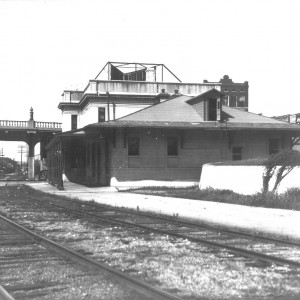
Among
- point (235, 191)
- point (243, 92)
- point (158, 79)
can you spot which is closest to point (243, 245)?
point (235, 191)

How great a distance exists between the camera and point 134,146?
3059 cm

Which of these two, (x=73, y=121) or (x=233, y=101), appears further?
(x=233, y=101)

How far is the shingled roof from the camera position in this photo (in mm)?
30109

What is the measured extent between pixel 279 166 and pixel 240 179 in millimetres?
2776

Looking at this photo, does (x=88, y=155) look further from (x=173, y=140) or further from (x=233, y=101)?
(x=233, y=101)

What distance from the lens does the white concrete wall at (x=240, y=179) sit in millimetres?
17281

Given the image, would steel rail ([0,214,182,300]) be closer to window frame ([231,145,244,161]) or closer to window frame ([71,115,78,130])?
window frame ([231,145,244,161])

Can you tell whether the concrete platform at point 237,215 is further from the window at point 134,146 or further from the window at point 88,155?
the window at point 88,155

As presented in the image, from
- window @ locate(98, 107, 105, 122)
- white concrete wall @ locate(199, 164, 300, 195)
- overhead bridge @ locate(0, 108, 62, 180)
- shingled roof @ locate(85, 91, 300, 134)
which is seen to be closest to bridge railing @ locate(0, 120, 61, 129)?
overhead bridge @ locate(0, 108, 62, 180)

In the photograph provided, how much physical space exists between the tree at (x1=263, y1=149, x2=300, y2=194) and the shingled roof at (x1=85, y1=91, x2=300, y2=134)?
489 inches

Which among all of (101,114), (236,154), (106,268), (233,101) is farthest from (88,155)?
(233,101)

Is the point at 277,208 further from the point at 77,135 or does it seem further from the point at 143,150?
the point at 77,135

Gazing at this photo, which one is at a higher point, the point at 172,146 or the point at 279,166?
the point at 172,146

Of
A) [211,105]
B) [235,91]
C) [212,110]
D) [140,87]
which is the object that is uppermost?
[235,91]
